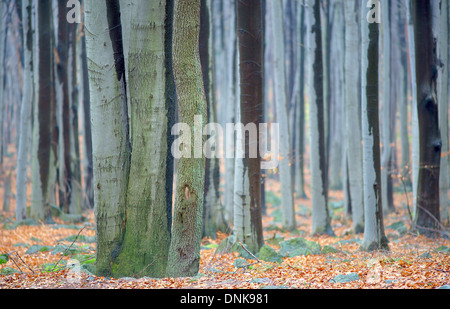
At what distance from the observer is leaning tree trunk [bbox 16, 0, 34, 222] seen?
11586 millimetres

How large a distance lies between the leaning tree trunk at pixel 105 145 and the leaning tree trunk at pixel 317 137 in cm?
669

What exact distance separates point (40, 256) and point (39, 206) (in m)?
4.97

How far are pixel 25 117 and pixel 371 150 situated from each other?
9199 millimetres

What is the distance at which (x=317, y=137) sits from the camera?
11.2m

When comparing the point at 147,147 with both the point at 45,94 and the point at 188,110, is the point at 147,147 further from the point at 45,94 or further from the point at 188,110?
the point at 45,94

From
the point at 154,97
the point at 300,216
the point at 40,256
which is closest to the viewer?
the point at 154,97

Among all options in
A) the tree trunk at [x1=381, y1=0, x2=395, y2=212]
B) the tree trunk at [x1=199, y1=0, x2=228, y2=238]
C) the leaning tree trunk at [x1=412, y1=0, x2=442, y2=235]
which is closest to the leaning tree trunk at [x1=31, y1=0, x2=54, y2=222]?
the tree trunk at [x1=199, y1=0, x2=228, y2=238]

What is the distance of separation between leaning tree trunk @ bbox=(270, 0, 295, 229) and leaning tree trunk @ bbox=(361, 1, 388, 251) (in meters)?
4.47

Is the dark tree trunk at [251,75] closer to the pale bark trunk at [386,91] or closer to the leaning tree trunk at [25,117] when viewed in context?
the leaning tree trunk at [25,117]

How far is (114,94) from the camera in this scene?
5527mm

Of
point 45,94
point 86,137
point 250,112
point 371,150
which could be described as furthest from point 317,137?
point 86,137

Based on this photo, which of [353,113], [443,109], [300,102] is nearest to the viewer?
[353,113]
